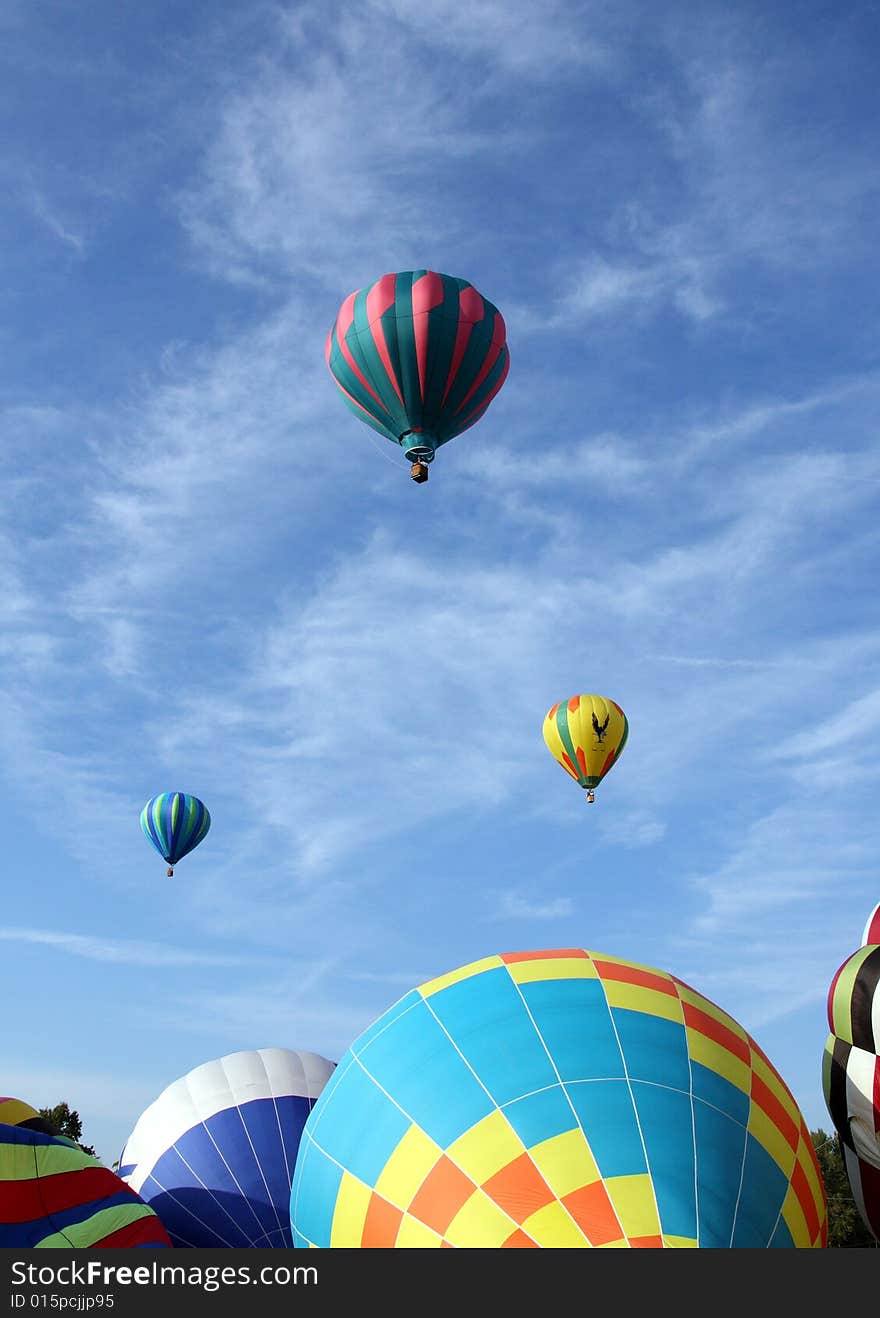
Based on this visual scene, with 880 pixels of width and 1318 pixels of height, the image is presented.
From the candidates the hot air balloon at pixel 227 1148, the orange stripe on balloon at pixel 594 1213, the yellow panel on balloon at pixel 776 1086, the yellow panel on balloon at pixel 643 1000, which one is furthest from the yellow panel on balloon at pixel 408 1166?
the hot air balloon at pixel 227 1148

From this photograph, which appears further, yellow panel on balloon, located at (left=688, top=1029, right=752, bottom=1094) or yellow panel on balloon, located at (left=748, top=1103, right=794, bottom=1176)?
yellow panel on balloon, located at (left=688, top=1029, right=752, bottom=1094)

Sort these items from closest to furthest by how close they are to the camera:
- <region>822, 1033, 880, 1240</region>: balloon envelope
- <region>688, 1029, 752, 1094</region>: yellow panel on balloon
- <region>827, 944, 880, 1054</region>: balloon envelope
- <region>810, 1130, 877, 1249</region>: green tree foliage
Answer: <region>688, 1029, 752, 1094</region>: yellow panel on balloon, <region>822, 1033, 880, 1240</region>: balloon envelope, <region>827, 944, 880, 1054</region>: balloon envelope, <region>810, 1130, 877, 1249</region>: green tree foliage

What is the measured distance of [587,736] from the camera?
101 ft

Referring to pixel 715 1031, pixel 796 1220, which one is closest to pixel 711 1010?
pixel 715 1031

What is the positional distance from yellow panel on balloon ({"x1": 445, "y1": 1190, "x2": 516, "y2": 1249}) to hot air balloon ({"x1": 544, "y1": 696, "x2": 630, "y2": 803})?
80.4 feet

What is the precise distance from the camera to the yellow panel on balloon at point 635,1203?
243 inches

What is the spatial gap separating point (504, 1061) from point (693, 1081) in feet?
4.00

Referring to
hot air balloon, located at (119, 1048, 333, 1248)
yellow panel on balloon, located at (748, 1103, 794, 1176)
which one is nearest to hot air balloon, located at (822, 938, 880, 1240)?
yellow panel on balloon, located at (748, 1103, 794, 1176)

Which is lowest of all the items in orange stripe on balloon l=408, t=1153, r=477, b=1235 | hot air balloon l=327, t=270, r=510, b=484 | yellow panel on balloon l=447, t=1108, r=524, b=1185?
orange stripe on balloon l=408, t=1153, r=477, b=1235

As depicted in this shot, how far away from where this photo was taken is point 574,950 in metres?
8.01

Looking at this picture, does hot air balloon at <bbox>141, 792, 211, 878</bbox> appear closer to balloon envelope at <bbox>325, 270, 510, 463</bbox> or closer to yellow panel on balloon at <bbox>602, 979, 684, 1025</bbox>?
balloon envelope at <bbox>325, 270, 510, 463</bbox>

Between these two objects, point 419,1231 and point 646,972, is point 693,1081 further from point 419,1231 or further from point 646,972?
point 419,1231

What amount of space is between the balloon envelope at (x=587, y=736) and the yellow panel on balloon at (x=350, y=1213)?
24.0 m

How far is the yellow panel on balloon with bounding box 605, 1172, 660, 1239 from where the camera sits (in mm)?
6180
